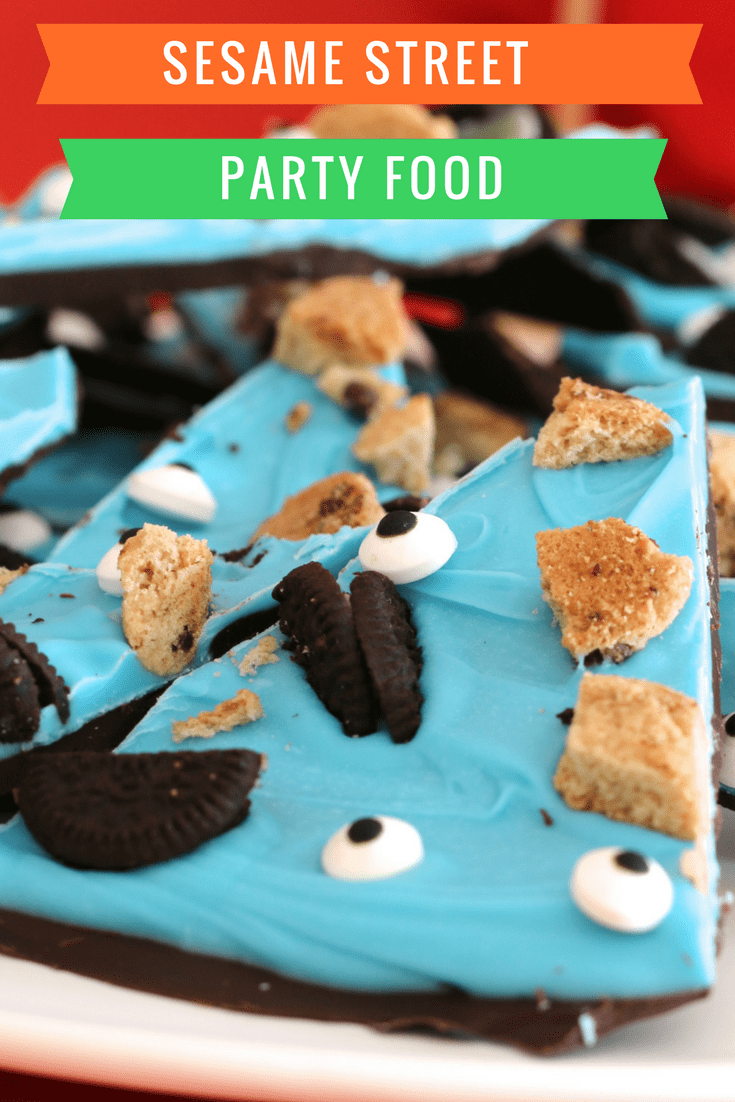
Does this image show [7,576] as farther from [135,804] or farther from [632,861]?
[632,861]

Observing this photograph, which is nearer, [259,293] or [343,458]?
[343,458]

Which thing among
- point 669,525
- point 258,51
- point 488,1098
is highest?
point 258,51

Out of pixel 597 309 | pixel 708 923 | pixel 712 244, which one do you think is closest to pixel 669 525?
pixel 708 923

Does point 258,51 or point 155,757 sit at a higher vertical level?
point 258,51

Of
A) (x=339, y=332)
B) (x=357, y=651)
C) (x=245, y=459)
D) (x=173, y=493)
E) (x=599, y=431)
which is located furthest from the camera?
(x=339, y=332)

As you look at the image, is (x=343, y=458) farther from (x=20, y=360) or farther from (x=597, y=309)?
(x=597, y=309)

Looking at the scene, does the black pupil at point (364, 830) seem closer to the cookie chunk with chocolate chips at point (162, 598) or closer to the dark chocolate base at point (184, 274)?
→ the cookie chunk with chocolate chips at point (162, 598)

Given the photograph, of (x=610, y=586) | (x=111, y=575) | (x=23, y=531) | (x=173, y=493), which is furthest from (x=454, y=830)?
(x=23, y=531)
